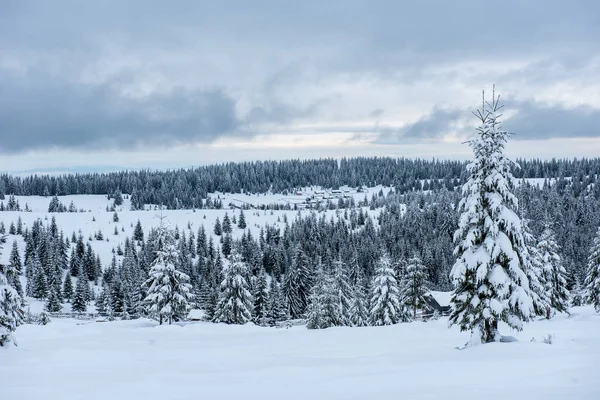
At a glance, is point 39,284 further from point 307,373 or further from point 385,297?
point 307,373

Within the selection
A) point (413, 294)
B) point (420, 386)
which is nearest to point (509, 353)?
point (420, 386)

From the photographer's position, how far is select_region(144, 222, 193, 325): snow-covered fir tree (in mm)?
39594

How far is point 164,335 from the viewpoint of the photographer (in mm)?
Answer: 24281

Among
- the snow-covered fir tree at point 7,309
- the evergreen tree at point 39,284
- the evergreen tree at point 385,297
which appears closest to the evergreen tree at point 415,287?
the evergreen tree at point 385,297

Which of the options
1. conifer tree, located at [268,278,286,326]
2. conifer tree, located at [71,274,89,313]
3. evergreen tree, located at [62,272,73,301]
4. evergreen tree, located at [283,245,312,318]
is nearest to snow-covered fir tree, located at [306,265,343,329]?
conifer tree, located at [268,278,286,326]

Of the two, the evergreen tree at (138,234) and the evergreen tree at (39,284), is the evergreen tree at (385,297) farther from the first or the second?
the evergreen tree at (138,234)

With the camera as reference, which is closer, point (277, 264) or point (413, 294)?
point (413, 294)

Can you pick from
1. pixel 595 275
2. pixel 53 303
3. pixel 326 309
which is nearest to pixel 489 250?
pixel 326 309

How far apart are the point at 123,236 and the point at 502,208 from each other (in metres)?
152

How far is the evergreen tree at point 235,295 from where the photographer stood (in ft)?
144

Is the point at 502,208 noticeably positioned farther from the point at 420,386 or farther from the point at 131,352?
the point at 131,352

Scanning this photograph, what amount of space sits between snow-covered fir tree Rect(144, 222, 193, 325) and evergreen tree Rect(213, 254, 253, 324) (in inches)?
191

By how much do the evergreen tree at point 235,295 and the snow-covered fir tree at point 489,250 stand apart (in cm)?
2858

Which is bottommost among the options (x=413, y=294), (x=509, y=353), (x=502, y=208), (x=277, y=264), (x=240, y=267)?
(x=277, y=264)
